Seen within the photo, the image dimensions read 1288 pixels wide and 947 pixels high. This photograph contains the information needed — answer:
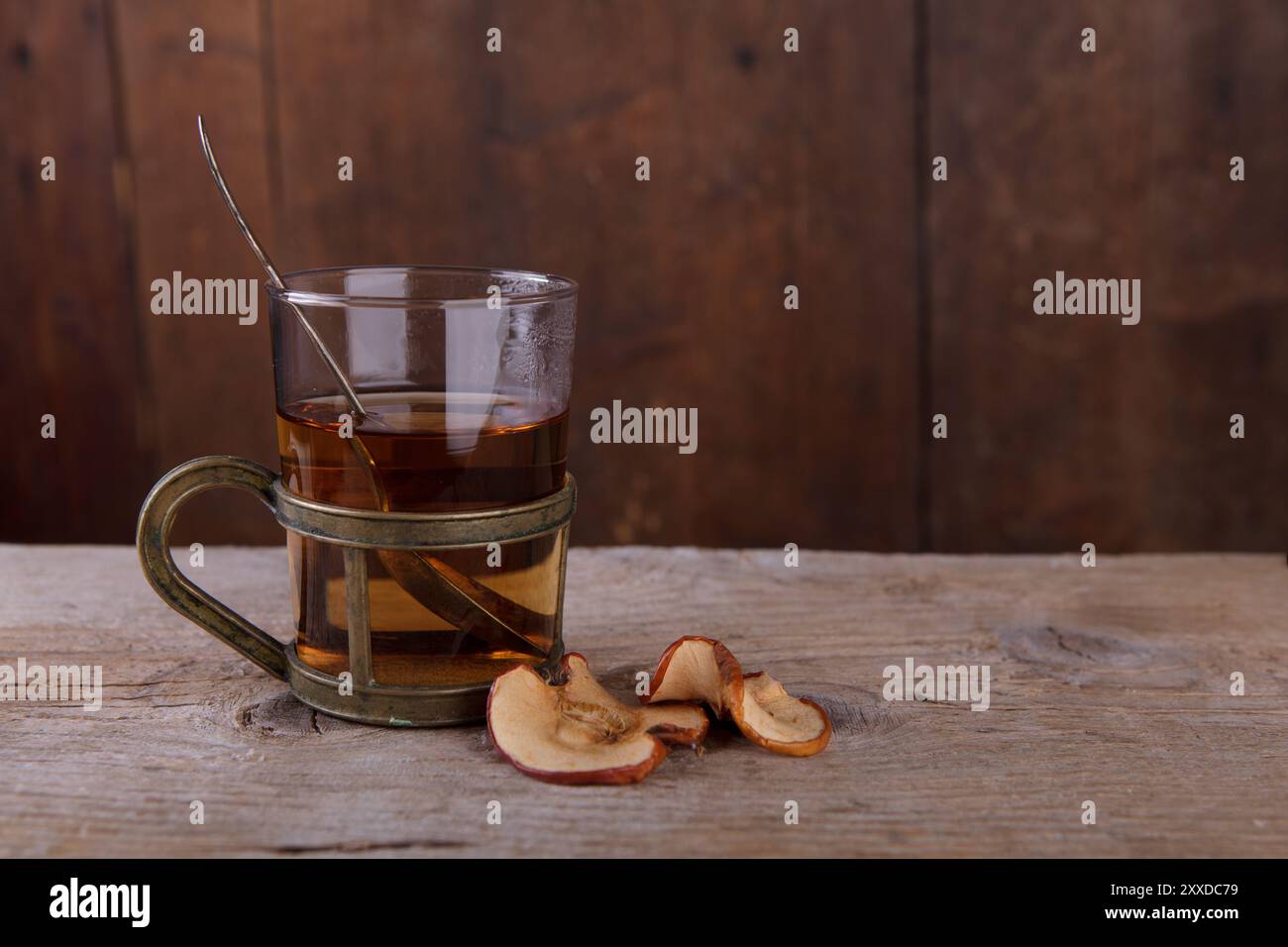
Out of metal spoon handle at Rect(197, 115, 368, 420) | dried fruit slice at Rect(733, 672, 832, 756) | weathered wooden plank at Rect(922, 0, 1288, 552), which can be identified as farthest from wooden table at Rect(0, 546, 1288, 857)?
weathered wooden plank at Rect(922, 0, 1288, 552)

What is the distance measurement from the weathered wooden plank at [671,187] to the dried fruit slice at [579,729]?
0.88 meters

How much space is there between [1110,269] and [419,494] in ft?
3.65

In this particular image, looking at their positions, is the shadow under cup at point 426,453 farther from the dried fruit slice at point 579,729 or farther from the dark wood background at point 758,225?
the dark wood background at point 758,225

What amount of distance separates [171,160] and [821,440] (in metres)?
0.86

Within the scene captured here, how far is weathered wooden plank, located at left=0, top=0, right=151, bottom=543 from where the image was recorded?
5.12ft

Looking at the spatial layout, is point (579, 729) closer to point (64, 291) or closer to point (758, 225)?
point (758, 225)

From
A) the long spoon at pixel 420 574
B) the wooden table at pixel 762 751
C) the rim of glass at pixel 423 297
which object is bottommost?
the wooden table at pixel 762 751

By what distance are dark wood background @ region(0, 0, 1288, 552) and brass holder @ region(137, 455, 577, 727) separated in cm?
85

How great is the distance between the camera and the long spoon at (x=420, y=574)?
2.24 feet

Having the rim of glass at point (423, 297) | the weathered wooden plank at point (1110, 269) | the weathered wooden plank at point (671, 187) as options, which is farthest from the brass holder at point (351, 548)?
the weathered wooden plank at point (1110, 269)

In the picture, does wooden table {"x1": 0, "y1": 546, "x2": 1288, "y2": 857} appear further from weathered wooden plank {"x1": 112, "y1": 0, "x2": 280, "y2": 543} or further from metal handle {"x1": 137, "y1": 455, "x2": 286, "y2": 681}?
weathered wooden plank {"x1": 112, "y1": 0, "x2": 280, "y2": 543}

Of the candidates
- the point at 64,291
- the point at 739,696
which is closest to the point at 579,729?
the point at 739,696
